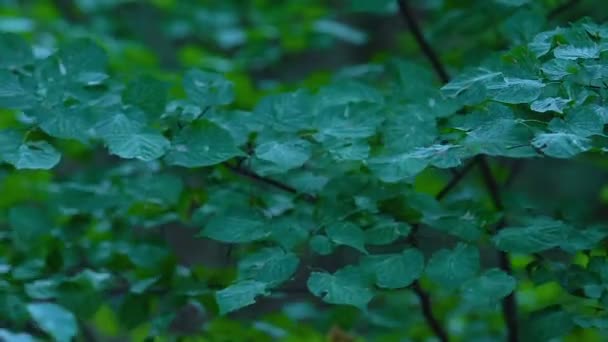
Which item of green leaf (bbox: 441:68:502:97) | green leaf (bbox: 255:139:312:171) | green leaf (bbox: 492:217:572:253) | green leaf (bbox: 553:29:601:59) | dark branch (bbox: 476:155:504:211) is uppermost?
green leaf (bbox: 553:29:601:59)

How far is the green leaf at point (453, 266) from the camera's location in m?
1.20

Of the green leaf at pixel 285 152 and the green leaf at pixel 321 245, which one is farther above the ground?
the green leaf at pixel 285 152

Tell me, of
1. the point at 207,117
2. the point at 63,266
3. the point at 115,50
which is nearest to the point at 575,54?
the point at 207,117

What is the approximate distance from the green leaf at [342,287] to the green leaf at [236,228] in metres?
0.12

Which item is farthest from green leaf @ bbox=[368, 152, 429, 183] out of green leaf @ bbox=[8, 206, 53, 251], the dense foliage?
green leaf @ bbox=[8, 206, 53, 251]

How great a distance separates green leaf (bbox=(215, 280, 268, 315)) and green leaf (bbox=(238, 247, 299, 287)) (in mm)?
28

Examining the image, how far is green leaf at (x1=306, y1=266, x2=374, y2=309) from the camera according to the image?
1.16 m

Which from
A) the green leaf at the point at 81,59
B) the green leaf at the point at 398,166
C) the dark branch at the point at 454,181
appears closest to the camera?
the green leaf at the point at 398,166

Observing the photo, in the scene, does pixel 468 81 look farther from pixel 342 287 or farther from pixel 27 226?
pixel 27 226

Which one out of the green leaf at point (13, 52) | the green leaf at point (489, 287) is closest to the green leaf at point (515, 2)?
the green leaf at point (489, 287)

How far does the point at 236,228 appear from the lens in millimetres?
1274

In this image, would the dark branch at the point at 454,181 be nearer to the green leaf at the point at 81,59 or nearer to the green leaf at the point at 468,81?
the green leaf at the point at 468,81

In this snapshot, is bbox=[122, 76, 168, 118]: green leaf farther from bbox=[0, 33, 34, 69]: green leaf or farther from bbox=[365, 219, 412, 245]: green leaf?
bbox=[365, 219, 412, 245]: green leaf

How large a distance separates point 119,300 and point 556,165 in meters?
2.86
